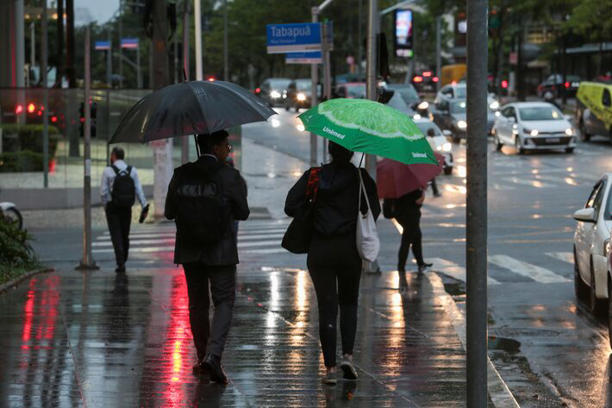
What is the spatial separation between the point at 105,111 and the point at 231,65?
7228cm

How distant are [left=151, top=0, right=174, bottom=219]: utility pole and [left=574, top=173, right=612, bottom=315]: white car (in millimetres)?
14692

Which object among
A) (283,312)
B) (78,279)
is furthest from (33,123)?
(283,312)

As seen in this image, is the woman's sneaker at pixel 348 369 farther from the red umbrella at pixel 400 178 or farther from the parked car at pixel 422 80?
the parked car at pixel 422 80

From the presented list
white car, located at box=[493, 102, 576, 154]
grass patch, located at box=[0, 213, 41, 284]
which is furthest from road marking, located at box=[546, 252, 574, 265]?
white car, located at box=[493, 102, 576, 154]

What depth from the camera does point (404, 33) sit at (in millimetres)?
52625

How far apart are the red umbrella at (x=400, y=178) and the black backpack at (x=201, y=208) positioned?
7306mm

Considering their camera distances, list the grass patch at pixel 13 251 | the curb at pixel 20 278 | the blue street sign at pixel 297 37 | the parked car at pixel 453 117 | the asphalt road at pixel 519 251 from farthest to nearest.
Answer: the parked car at pixel 453 117 < the blue street sign at pixel 297 37 < the grass patch at pixel 13 251 < the curb at pixel 20 278 < the asphalt road at pixel 519 251

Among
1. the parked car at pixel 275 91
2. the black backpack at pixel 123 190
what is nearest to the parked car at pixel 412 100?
the parked car at pixel 275 91

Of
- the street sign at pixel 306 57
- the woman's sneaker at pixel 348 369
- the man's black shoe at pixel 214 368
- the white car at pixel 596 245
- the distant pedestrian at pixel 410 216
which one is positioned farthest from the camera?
the street sign at pixel 306 57

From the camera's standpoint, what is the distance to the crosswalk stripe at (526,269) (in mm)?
17234

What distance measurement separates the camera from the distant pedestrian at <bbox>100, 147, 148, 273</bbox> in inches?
661

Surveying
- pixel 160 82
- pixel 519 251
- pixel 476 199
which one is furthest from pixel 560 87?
pixel 476 199

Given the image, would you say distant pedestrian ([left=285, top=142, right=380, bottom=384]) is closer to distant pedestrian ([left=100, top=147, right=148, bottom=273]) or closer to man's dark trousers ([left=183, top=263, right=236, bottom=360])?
man's dark trousers ([left=183, top=263, right=236, bottom=360])

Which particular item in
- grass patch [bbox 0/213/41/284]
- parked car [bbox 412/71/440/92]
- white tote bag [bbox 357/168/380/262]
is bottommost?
grass patch [bbox 0/213/41/284]
